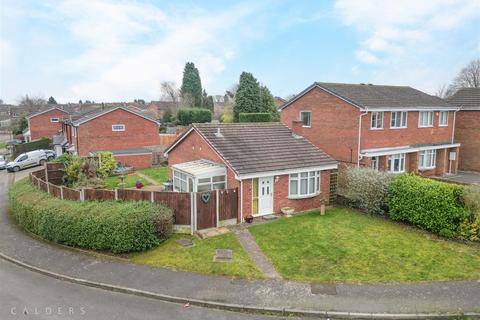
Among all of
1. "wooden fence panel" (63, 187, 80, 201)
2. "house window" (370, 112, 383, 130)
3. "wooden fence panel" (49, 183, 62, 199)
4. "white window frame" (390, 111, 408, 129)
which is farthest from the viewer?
"white window frame" (390, 111, 408, 129)

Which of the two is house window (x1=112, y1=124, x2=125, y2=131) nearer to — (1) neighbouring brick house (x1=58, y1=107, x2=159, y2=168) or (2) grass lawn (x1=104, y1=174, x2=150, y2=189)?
(1) neighbouring brick house (x1=58, y1=107, x2=159, y2=168)

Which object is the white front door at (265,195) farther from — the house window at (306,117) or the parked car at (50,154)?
the parked car at (50,154)

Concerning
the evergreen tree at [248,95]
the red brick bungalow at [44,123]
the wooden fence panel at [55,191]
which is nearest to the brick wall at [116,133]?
the evergreen tree at [248,95]

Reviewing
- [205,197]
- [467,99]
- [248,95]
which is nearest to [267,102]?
[248,95]

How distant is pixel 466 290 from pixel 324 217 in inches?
310

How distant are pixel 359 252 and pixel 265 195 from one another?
578 centimetres

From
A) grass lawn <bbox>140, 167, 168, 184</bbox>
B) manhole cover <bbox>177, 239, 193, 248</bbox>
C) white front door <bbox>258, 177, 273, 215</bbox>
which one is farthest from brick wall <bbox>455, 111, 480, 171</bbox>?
manhole cover <bbox>177, 239, 193, 248</bbox>

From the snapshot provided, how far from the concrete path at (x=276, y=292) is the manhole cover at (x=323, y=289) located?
0.03 metres

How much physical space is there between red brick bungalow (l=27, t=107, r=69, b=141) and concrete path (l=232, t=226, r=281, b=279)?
151ft

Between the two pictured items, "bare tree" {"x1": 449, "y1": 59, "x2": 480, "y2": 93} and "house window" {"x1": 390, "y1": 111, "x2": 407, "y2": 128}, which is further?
"bare tree" {"x1": 449, "y1": 59, "x2": 480, "y2": 93}

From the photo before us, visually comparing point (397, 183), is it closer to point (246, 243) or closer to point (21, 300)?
point (246, 243)

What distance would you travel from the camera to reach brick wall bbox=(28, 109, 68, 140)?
53.8m

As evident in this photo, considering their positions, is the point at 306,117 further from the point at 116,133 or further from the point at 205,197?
the point at 116,133

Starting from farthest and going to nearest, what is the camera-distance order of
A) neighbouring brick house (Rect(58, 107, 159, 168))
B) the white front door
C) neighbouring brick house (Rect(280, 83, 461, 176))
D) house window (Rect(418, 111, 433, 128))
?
neighbouring brick house (Rect(58, 107, 159, 168)) < house window (Rect(418, 111, 433, 128)) < neighbouring brick house (Rect(280, 83, 461, 176)) < the white front door
